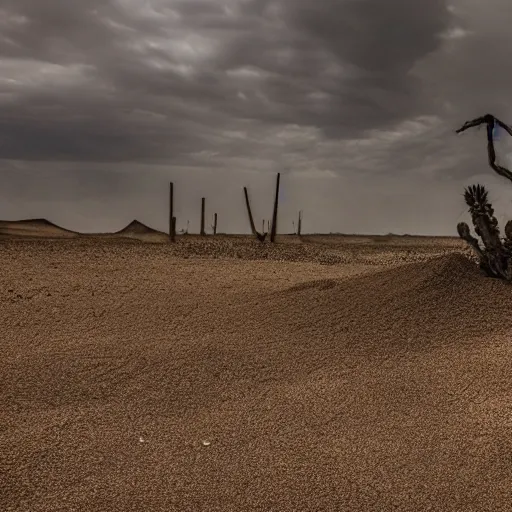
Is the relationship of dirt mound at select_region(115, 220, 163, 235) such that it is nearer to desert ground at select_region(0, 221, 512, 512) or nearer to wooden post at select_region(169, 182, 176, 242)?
wooden post at select_region(169, 182, 176, 242)

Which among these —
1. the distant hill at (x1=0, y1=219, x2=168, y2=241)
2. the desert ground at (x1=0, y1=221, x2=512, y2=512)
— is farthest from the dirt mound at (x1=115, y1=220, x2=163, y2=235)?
the desert ground at (x1=0, y1=221, x2=512, y2=512)

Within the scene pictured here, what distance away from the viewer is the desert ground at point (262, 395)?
3.81 m

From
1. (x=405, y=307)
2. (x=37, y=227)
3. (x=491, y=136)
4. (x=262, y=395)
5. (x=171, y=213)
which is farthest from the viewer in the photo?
(x=171, y=213)

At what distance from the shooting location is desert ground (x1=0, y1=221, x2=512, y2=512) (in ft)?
12.5

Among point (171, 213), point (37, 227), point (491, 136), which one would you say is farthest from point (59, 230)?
point (491, 136)

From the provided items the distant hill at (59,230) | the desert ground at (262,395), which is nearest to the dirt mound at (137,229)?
the distant hill at (59,230)

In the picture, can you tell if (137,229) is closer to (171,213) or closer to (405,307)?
(171,213)

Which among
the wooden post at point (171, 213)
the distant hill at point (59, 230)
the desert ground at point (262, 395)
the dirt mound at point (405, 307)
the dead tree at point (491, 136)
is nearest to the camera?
the desert ground at point (262, 395)

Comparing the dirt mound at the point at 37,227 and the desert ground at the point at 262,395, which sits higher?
the dirt mound at the point at 37,227

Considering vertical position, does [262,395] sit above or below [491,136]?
below

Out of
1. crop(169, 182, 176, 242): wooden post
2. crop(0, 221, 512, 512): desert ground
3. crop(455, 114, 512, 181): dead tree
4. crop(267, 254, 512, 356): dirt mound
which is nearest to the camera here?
crop(0, 221, 512, 512): desert ground

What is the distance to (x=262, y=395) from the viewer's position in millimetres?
5133

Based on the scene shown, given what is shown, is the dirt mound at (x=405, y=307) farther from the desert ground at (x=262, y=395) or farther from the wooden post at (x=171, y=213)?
the wooden post at (x=171, y=213)

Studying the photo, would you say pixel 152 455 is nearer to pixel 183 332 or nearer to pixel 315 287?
pixel 183 332
